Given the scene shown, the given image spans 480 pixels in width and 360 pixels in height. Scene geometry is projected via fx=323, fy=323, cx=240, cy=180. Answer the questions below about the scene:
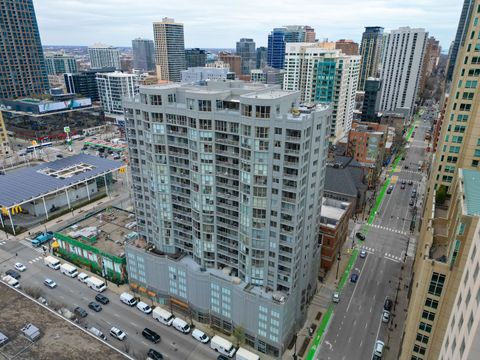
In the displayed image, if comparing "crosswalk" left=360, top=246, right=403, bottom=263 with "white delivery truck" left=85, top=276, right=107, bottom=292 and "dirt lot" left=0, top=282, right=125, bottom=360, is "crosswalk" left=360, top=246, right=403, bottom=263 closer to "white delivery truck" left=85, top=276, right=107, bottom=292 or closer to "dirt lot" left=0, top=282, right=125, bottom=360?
"white delivery truck" left=85, top=276, right=107, bottom=292

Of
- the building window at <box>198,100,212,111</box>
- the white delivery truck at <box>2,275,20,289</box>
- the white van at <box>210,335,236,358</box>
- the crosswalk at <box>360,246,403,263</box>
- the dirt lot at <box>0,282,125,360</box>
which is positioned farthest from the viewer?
the crosswalk at <box>360,246,403,263</box>

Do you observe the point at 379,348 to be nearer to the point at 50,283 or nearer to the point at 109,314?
the point at 109,314

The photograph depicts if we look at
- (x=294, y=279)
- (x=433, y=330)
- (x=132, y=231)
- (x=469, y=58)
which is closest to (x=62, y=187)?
(x=132, y=231)

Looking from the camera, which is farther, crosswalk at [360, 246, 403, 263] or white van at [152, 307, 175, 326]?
crosswalk at [360, 246, 403, 263]

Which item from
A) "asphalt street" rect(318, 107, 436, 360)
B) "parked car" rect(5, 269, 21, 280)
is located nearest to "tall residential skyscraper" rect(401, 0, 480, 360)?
"asphalt street" rect(318, 107, 436, 360)

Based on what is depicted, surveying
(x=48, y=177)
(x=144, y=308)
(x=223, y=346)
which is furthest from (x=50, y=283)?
(x=48, y=177)

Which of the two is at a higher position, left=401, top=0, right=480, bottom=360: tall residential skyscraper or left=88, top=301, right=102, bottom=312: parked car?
left=401, top=0, right=480, bottom=360: tall residential skyscraper

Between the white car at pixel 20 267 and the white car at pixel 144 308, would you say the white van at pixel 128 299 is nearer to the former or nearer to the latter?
the white car at pixel 144 308

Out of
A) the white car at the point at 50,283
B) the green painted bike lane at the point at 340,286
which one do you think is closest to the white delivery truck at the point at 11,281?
the white car at the point at 50,283
